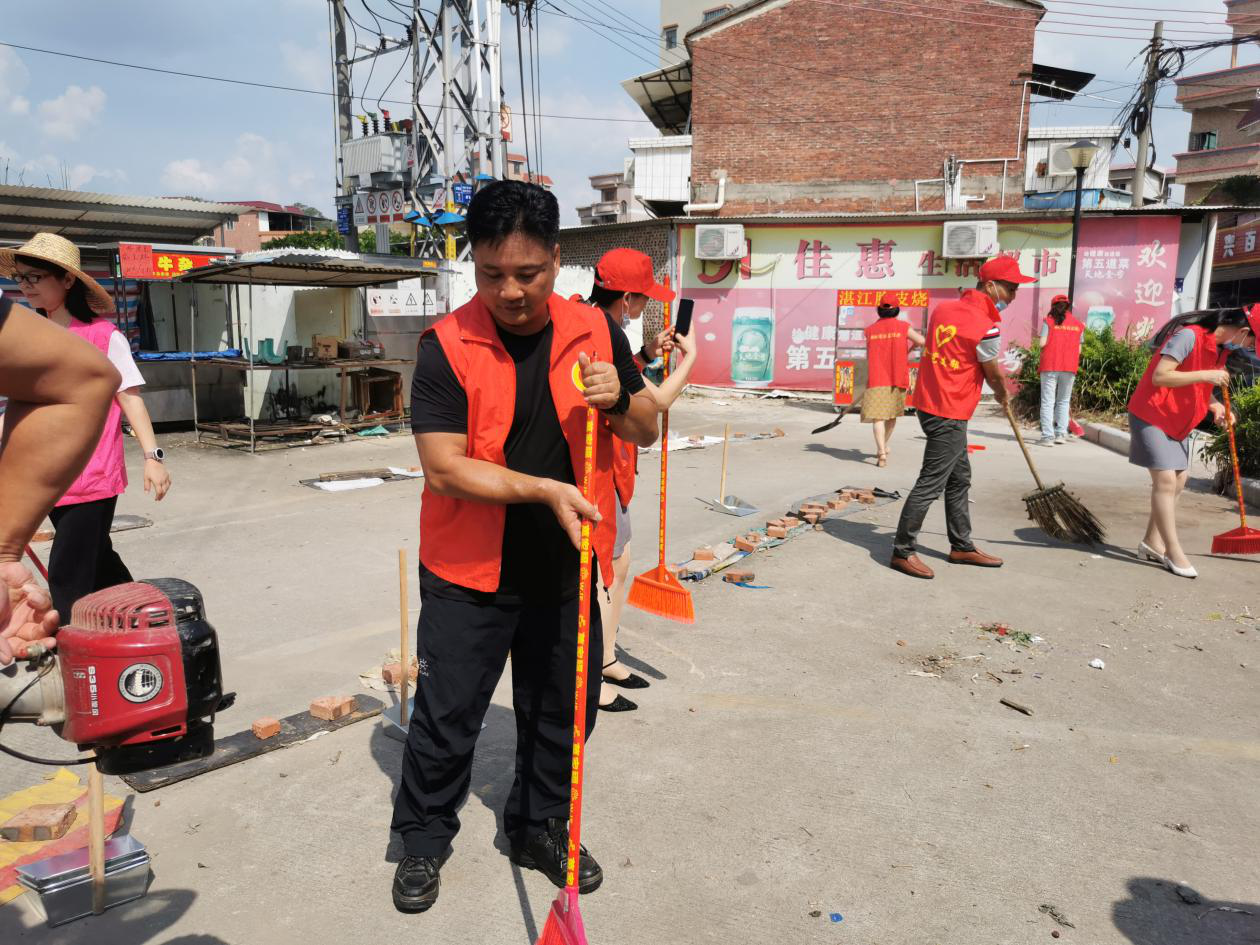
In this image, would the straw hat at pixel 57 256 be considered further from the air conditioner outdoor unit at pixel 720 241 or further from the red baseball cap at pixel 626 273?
the air conditioner outdoor unit at pixel 720 241

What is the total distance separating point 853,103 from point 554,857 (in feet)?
78.1

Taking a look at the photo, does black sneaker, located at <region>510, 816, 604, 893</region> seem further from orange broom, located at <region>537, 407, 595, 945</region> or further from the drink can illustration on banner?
the drink can illustration on banner

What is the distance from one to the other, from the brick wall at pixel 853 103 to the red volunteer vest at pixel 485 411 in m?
22.5

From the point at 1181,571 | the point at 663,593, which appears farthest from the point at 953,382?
the point at 663,593

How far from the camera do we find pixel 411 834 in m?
2.64

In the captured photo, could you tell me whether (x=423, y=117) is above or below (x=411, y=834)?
above

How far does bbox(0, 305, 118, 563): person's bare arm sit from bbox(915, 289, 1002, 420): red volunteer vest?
5434 millimetres

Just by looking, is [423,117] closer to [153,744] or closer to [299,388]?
[299,388]

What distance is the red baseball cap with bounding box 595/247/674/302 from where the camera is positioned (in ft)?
11.8

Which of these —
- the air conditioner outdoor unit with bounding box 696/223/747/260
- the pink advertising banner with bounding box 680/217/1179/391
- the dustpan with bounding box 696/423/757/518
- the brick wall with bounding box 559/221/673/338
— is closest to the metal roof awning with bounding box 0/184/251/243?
the brick wall with bounding box 559/221/673/338

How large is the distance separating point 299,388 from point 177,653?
1286cm

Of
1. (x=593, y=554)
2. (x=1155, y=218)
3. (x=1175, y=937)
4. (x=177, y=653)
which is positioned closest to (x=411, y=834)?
(x=593, y=554)

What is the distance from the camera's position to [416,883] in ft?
8.55

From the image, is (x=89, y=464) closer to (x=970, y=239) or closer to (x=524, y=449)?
(x=524, y=449)
